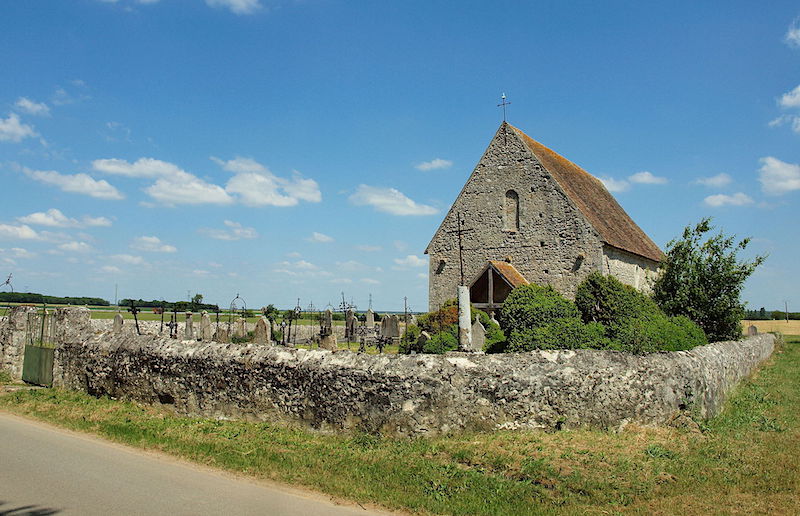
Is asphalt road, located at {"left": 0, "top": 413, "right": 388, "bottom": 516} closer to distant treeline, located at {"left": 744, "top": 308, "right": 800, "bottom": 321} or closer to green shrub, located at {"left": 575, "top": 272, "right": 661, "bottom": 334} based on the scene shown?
green shrub, located at {"left": 575, "top": 272, "right": 661, "bottom": 334}

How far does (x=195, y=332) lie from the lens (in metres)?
Answer: 22.6

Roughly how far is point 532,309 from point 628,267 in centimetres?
1409

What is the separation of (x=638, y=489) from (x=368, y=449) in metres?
3.53

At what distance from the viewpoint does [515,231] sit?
22969 millimetres

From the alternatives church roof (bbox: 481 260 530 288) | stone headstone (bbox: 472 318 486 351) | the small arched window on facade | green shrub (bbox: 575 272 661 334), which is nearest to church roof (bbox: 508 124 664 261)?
the small arched window on facade

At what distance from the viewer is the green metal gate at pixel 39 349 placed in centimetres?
1314

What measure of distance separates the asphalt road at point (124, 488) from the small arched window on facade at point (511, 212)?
18234mm

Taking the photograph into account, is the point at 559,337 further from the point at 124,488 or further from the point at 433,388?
the point at 124,488

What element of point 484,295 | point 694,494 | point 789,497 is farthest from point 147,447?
point 484,295

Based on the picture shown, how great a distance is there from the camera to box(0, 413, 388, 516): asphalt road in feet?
18.0

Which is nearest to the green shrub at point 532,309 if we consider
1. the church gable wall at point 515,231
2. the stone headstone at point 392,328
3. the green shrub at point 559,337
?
the green shrub at point 559,337

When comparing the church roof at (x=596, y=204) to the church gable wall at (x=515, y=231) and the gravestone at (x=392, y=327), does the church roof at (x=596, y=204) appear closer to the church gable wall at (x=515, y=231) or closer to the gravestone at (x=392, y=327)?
the church gable wall at (x=515, y=231)

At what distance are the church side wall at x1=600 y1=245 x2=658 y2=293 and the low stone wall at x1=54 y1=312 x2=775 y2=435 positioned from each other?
39.6 feet

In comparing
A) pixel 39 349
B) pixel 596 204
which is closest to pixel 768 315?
pixel 596 204
